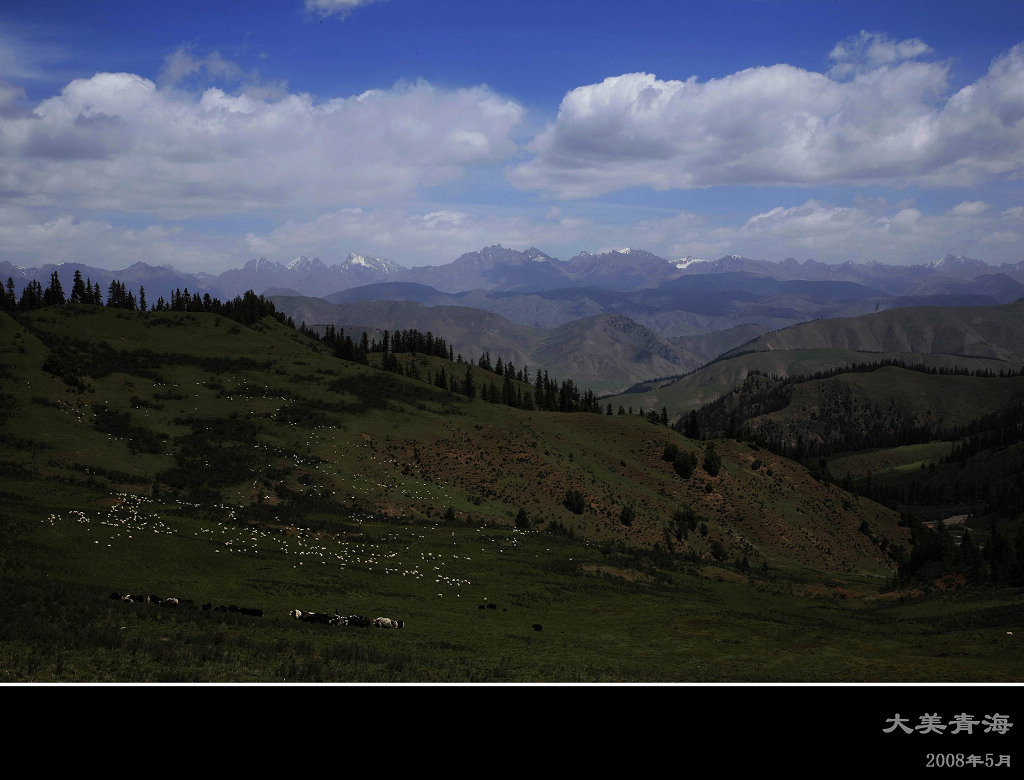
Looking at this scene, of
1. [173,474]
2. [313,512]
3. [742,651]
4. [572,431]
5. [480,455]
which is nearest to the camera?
[742,651]

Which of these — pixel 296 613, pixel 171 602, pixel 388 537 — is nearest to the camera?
pixel 171 602

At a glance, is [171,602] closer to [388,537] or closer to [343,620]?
[343,620]

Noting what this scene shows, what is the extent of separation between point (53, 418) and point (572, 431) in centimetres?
8229

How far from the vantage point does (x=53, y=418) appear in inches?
3361

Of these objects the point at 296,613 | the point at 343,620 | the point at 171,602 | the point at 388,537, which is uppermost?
the point at 171,602

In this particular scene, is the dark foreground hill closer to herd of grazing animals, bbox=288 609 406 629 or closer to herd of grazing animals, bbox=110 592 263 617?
herd of grazing animals, bbox=110 592 263 617

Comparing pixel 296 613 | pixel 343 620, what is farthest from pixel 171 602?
pixel 343 620

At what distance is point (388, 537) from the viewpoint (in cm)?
6353

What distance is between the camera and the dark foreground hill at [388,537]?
2894cm

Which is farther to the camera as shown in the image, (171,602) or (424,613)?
(424,613)

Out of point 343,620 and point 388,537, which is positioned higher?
point 343,620

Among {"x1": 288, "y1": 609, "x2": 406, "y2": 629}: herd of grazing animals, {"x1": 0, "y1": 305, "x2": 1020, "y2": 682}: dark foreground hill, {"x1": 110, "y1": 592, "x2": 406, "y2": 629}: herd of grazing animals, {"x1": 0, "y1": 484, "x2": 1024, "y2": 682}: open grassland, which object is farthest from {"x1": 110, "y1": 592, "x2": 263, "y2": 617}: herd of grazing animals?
{"x1": 288, "y1": 609, "x2": 406, "y2": 629}: herd of grazing animals

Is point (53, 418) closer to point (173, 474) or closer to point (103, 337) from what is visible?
point (173, 474)
